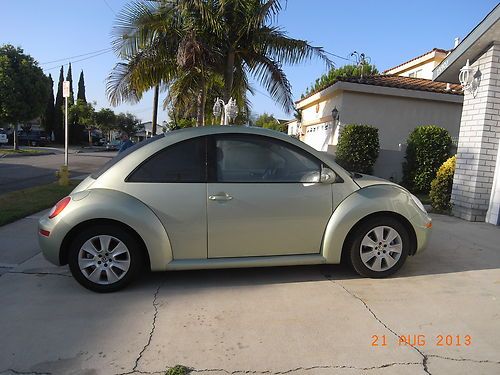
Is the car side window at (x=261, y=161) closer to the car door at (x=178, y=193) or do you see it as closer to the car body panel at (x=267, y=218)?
the car body panel at (x=267, y=218)

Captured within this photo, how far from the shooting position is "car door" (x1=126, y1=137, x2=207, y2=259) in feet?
13.5

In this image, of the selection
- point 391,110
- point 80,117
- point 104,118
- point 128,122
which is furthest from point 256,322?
point 128,122

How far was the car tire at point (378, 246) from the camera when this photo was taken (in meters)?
4.47

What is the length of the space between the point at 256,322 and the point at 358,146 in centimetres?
946

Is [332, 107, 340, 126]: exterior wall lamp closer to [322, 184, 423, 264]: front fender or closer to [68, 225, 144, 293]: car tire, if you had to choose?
[322, 184, 423, 264]: front fender

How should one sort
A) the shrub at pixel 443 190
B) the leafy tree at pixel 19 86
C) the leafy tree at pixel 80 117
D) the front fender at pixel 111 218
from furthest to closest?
the leafy tree at pixel 80 117 < the leafy tree at pixel 19 86 < the shrub at pixel 443 190 < the front fender at pixel 111 218

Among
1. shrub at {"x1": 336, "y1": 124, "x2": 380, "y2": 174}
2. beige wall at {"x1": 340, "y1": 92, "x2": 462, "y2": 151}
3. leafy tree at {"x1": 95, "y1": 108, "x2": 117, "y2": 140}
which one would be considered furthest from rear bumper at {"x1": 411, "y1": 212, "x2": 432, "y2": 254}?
leafy tree at {"x1": 95, "y1": 108, "x2": 117, "y2": 140}

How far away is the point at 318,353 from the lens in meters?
3.07

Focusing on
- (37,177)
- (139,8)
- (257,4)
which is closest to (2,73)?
(37,177)

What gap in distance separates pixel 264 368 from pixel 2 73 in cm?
2863

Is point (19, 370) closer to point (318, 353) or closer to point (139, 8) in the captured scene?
point (318, 353)

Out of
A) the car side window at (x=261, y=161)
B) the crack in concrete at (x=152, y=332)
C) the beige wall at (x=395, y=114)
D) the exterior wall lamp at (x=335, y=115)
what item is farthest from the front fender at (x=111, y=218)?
the exterior wall lamp at (x=335, y=115)

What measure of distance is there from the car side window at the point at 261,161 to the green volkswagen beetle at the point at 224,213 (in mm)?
10

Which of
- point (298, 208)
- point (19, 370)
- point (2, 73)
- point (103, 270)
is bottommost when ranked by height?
point (19, 370)
